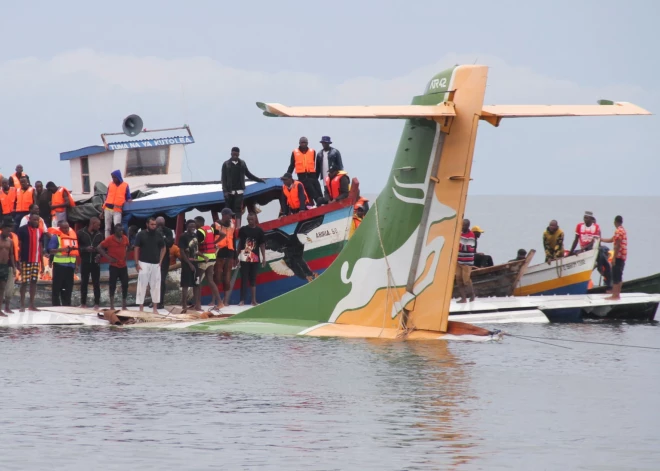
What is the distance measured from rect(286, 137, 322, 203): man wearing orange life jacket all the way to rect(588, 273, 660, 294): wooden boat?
8.11 metres

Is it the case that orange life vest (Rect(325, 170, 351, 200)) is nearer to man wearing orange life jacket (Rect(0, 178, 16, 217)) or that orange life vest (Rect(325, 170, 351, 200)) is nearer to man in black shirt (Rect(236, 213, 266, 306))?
man in black shirt (Rect(236, 213, 266, 306))

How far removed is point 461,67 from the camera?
15.7m

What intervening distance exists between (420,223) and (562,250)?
1237cm

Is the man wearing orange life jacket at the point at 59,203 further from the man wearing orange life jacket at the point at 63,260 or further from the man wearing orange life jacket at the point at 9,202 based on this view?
the man wearing orange life jacket at the point at 63,260

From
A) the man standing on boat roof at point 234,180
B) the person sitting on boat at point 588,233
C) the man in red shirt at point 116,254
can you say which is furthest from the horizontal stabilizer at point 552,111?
the person sitting on boat at point 588,233

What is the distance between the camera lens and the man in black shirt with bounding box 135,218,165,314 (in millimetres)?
22422

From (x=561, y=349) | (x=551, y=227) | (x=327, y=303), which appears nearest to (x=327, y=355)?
(x=327, y=303)

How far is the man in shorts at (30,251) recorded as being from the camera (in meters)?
22.5

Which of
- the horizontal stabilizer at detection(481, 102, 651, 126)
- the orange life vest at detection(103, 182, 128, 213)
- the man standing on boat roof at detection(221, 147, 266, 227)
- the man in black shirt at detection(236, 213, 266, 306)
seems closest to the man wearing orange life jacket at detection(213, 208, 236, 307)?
the man in black shirt at detection(236, 213, 266, 306)

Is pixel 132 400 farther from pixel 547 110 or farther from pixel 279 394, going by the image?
pixel 547 110

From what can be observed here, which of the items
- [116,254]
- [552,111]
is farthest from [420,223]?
[116,254]

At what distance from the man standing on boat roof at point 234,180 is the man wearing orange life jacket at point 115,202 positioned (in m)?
2.28

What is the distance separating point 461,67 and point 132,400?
20.8ft

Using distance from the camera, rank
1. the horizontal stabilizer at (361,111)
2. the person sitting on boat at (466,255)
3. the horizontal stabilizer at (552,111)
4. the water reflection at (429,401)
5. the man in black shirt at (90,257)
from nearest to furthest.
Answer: the water reflection at (429,401) < the horizontal stabilizer at (361,111) < the horizontal stabilizer at (552,111) < the man in black shirt at (90,257) < the person sitting on boat at (466,255)
